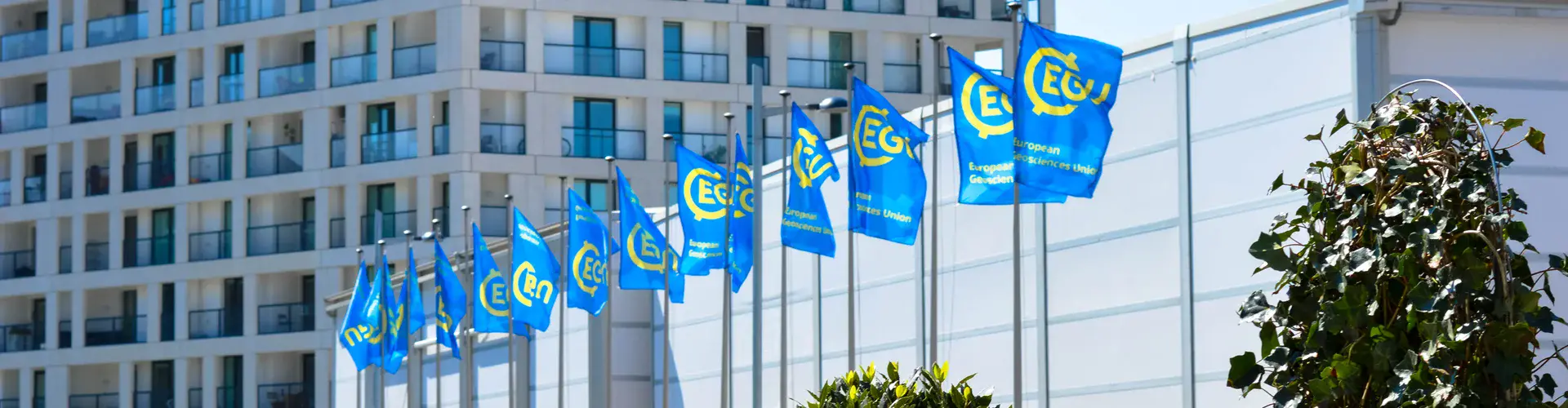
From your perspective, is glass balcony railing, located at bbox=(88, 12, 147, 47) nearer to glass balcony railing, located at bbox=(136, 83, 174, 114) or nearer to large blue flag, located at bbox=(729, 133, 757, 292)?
glass balcony railing, located at bbox=(136, 83, 174, 114)

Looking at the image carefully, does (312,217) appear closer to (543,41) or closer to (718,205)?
(543,41)

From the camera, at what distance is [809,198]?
82.4 ft

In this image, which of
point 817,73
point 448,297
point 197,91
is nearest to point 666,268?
point 448,297

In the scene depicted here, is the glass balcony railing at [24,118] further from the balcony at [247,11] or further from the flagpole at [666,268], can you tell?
the flagpole at [666,268]

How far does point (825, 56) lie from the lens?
204ft

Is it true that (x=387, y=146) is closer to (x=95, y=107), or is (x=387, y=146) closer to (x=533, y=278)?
(x=95, y=107)

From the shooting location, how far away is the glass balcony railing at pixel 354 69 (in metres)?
61.5

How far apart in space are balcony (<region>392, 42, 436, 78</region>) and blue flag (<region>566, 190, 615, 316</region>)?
94.9ft

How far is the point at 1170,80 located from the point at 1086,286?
2840mm

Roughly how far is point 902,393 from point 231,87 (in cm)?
4896

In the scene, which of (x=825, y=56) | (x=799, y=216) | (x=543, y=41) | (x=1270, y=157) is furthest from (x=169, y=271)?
(x=1270, y=157)

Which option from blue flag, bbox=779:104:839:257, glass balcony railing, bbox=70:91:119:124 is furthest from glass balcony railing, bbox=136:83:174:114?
blue flag, bbox=779:104:839:257

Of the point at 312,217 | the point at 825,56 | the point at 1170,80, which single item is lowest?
the point at 1170,80

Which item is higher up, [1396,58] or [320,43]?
[320,43]
